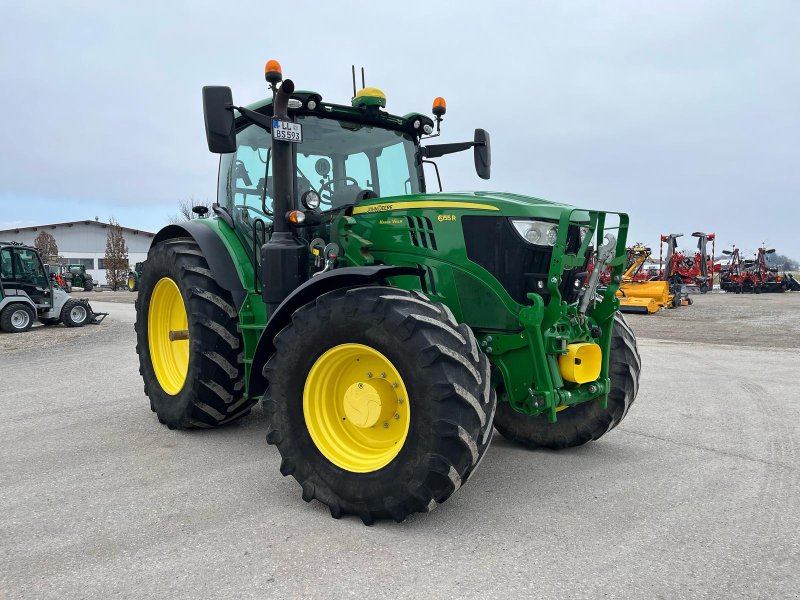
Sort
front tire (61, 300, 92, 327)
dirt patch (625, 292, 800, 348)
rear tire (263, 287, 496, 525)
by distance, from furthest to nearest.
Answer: front tire (61, 300, 92, 327) < dirt patch (625, 292, 800, 348) < rear tire (263, 287, 496, 525)

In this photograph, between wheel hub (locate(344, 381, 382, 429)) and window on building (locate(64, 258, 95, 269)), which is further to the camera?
window on building (locate(64, 258, 95, 269))

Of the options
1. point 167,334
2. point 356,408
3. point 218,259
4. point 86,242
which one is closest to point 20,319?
point 167,334

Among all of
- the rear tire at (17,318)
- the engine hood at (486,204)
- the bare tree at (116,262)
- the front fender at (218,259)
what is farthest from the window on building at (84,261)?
the engine hood at (486,204)

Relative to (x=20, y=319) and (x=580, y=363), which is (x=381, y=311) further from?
(x=20, y=319)

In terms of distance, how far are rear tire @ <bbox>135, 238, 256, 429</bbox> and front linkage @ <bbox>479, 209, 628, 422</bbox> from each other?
2.17 metres

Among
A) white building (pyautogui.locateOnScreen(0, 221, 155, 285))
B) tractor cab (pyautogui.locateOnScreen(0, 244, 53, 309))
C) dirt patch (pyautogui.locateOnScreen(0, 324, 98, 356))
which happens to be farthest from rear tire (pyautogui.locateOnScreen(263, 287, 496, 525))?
white building (pyautogui.locateOnScreen(0, 221, 155, 285))

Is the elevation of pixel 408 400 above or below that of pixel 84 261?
below

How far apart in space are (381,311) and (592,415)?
199 cm

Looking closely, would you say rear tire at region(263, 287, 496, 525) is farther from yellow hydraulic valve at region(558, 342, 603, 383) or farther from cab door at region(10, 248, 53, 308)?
cab door at region(10, 248, 53, 308)

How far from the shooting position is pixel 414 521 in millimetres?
3238

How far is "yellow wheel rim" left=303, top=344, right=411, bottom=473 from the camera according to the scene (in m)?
3.42

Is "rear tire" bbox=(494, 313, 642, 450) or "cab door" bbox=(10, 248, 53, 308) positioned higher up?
"cab door" bbox=(10, 248, 53, 308)

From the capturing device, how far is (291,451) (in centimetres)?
356

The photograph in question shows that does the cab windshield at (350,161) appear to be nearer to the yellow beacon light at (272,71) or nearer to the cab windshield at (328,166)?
the cab windshield at (328,166)
